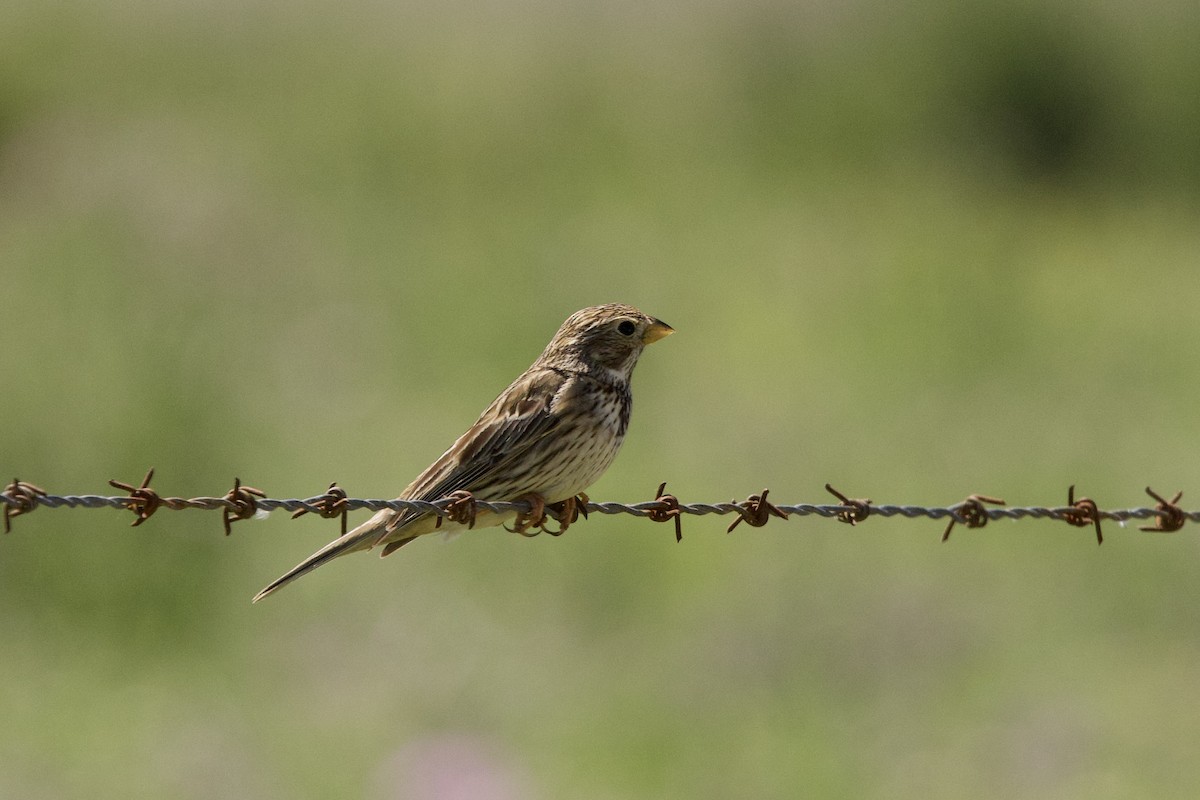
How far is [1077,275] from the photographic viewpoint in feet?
72.9

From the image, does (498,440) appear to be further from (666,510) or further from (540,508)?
(666,510)

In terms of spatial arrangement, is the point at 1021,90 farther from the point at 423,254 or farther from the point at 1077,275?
the point at 423,254

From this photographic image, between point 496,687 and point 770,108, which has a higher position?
point 770,108

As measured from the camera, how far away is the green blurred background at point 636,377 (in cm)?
1240

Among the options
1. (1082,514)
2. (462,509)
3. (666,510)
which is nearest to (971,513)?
(1082,514)

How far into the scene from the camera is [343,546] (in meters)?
6.82

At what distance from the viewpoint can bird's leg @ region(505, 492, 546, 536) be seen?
22.8ft

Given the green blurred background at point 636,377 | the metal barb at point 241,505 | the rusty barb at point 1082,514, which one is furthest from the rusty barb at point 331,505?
the green blurred background at point 636,377

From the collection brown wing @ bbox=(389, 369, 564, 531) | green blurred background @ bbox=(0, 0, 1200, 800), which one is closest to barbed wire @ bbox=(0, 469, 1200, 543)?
brown wing @ bbox=(389, 369, 564, 531)

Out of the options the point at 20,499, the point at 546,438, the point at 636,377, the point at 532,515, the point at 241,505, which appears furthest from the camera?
the point at 636,377

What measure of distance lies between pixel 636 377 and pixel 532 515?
11.4 metres

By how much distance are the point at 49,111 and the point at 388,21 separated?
483 cm

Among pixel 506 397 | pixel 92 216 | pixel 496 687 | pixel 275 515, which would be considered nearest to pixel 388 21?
pixel 92 216

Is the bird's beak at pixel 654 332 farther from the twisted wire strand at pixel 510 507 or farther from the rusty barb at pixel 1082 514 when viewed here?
the rusty barb at pixel 1082 514
